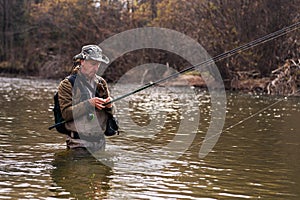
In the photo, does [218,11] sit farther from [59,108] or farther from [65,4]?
[59,108]

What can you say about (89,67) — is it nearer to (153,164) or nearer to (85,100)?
(85,100)

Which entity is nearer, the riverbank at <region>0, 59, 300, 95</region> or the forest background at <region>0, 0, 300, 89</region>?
the riverbank at <region>0, 59, 300, 95</region>

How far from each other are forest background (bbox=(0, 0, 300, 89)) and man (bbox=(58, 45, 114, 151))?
86.0ft

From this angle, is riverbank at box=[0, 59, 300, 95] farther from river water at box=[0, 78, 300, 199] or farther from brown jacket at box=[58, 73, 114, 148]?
brown jacket at box=[58, 73, 114, 148]

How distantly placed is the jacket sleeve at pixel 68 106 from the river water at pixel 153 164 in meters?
0.76

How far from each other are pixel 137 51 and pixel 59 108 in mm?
37491

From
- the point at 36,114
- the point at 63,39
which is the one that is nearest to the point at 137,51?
the point at 63,39

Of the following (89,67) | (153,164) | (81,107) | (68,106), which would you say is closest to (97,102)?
(81,107)

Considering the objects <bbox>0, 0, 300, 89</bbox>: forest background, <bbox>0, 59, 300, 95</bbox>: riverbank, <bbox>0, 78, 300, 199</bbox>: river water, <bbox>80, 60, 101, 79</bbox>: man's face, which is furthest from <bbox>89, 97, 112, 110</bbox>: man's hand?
<bbox>0, 0, 300, 89</bbox>: forest background

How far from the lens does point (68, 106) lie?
932cm

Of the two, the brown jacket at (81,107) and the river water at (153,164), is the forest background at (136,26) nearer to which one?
the river water at (153,164)

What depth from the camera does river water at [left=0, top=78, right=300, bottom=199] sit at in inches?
304

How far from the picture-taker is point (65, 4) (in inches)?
2068

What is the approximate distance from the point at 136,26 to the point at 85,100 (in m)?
40.5
